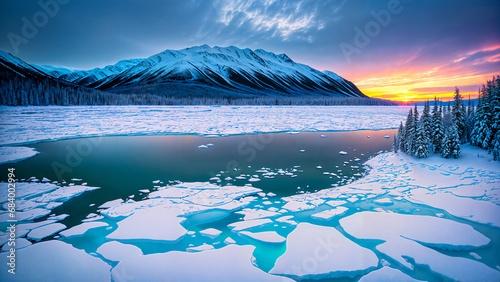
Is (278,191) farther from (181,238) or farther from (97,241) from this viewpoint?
(97,241)

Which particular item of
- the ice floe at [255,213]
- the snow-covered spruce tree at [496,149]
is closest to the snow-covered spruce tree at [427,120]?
the snow-covered spruce tree at [496,149]

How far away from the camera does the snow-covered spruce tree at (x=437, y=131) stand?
1122 centimetres

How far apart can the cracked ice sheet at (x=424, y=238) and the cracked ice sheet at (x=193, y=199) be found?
2.94 meters

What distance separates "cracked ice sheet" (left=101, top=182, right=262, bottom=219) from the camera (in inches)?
242

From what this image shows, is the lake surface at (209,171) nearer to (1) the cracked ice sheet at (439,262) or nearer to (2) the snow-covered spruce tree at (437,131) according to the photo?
(1) the cracked ice sheet at (439,262)

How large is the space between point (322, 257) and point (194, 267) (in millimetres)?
2276

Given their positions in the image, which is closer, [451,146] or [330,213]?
[330,213]

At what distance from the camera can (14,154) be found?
38.6ft

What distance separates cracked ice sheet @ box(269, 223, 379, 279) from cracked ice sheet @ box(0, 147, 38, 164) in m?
13.1

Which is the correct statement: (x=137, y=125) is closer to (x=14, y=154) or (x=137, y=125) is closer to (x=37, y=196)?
(x=14, y=154)

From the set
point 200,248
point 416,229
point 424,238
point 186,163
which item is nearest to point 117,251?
point 200,248

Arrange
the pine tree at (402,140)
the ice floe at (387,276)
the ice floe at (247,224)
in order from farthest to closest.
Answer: the pine tree at (402,140), the ice floe at (247,224), the ice floe at (387,276)

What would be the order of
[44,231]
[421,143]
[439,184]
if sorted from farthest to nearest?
[421,143] → [439,184] → [44,231]

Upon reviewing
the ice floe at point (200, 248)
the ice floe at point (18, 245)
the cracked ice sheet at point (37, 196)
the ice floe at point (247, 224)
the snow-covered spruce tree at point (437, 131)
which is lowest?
the ice floe at point (200, 248)
